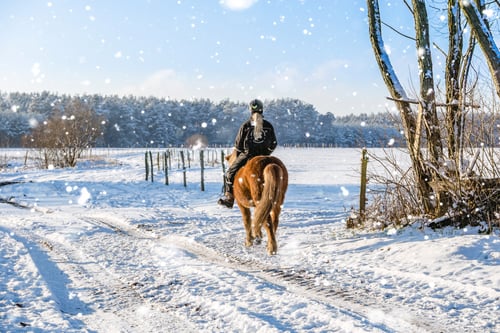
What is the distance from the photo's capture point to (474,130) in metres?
7.57

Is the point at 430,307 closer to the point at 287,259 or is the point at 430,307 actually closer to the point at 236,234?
the point at 287,259

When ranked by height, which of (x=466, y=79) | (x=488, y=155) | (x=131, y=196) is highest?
(x=466, y=79)

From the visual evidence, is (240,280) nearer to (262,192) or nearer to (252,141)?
(262,192)

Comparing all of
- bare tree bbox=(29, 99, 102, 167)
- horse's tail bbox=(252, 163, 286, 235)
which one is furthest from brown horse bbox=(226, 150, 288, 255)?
bare tree bbox=(29, 99, 102, 167)

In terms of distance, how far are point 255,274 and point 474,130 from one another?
187 inches

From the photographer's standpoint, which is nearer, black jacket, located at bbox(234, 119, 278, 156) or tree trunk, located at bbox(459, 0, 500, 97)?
tree trunk, located at bbox(459, 0, 500, 97)

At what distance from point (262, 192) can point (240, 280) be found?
217 centimetres

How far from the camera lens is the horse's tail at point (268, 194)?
6.86 meters

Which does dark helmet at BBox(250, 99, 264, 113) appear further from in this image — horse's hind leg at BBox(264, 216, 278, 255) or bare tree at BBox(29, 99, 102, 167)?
bare tree at BBox(29, 99, 102, 167)

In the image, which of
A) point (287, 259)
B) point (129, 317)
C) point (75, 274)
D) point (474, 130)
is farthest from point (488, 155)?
point (75, 274)

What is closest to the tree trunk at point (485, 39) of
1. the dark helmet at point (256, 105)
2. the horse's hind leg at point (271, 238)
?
the dark helmet at point (256, 105)

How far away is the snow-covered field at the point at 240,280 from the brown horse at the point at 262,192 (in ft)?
1.25

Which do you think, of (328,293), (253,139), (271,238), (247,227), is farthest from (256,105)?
(328,293)

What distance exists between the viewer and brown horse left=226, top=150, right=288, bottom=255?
22.7 ft
